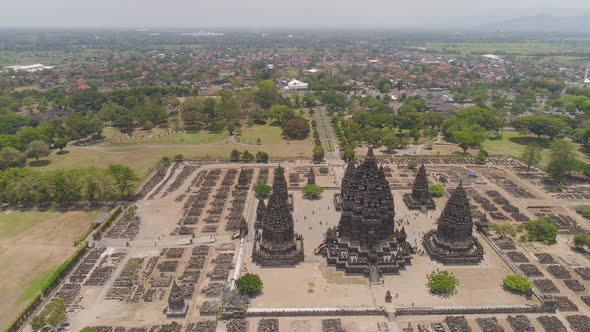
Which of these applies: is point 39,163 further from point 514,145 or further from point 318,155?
point 514,145

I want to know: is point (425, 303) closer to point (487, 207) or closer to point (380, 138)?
point (487, 207)

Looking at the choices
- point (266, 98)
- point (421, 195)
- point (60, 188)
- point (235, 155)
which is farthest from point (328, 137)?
point (60, 188)

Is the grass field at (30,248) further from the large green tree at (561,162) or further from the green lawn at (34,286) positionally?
the large green tree at (561,162)

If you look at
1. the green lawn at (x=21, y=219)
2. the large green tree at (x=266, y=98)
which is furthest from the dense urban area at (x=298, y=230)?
the large green tree at (x=266, y=98)

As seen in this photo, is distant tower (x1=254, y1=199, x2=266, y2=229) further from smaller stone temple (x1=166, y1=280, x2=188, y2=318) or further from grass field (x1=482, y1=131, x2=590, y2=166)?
grass field (x1=482, y1=131, x2=590, y2=166)

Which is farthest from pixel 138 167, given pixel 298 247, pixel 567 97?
pixel 567 97
